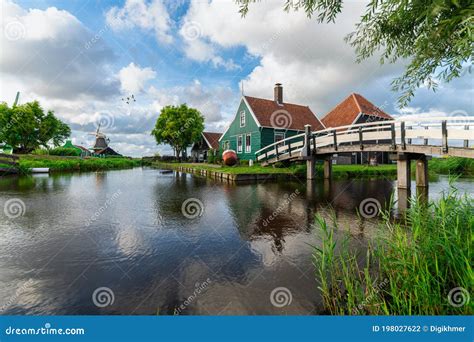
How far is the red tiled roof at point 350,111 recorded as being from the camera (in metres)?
26.1

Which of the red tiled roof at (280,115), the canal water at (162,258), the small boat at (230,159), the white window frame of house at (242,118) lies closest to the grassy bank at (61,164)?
the small boat at (230,159)

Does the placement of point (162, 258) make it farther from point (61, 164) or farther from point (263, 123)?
point (61, 164)

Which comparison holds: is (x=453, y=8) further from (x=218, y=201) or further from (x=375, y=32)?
(x=218, y=201)

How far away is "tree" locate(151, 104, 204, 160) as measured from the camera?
1571 inches

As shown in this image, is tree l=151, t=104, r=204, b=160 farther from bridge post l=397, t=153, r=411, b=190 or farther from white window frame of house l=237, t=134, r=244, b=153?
bridge post l=397, t=153, r=411, b=190

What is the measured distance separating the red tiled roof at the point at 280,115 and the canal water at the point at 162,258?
53.3 feet

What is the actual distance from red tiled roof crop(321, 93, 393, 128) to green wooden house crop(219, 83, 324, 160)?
8.86ft

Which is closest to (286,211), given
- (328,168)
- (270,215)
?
(270,215)

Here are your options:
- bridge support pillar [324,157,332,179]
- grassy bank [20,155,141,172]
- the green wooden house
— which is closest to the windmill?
grassy bank [20,155,141,172]

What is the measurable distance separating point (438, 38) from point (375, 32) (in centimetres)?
156

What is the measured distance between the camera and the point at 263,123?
22.3 meters

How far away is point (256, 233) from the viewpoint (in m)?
5.41

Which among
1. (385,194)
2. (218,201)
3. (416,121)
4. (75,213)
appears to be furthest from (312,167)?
(75,213)

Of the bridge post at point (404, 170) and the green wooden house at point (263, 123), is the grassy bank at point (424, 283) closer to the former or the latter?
the bridge post at point (404, 170)
